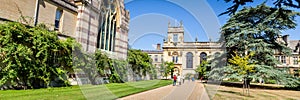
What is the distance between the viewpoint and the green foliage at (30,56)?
970 centimetres

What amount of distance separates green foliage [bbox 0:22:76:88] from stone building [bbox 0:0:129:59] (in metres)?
1.15

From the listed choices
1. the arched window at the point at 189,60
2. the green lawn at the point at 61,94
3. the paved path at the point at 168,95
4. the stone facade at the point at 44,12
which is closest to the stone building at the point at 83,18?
the stone facade at the point at 44,12

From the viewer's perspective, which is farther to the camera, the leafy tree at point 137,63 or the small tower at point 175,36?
the small tower at point 175,36

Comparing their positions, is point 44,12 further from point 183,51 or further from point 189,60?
point 189,60

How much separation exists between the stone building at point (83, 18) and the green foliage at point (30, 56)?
3.78 ft

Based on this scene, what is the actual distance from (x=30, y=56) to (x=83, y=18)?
244 inches

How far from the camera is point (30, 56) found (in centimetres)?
1066

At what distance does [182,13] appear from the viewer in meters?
10.6

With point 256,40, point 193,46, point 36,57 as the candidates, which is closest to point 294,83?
point 256,40

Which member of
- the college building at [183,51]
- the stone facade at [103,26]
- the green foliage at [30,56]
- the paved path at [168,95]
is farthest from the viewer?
the college building at [183,51]

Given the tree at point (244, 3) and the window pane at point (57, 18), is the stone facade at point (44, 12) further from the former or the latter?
the tree at point (244, 3)

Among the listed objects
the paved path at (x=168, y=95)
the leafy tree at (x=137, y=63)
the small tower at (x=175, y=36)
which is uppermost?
the small tower at (x=175, y=36)

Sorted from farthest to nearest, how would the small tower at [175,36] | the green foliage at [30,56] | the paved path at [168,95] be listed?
the small tower at [175,36]
the paved path at [168,95]
the green foliage at [30,56]

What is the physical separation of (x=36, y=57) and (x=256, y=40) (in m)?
22.5
